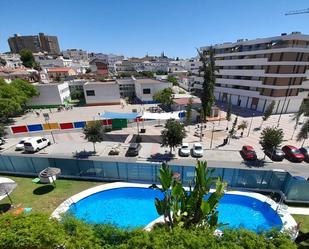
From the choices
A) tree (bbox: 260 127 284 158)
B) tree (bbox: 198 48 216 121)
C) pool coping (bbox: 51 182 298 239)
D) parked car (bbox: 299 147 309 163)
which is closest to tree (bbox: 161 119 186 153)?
pool coping (bbox: 51 182 298 239)

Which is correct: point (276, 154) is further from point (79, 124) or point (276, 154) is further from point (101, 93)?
point (101, 93)

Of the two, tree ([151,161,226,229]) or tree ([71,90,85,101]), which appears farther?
tree ([71,90,85,101])

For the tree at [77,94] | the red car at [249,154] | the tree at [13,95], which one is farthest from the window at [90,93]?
the red car at [249,154]

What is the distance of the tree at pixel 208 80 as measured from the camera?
124ft

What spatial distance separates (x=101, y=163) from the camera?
18641 millimetres

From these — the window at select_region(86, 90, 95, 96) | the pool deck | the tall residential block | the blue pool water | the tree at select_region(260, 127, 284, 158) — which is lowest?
the blue pool water

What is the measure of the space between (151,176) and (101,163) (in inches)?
221

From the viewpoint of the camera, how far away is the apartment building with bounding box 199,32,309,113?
126 ft

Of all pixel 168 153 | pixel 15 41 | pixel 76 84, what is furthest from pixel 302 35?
pixel 15 41

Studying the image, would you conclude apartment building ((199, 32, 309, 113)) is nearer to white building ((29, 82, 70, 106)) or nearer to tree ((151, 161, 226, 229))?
tree ((151, 161, 226, 229))

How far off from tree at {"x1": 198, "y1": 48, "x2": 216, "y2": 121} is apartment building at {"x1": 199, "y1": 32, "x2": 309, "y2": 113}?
6.68 meters

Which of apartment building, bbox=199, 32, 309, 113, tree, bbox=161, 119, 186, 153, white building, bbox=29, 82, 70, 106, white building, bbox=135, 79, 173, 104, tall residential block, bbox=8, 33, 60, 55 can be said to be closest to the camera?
tree, bbox=161, 119, 186, 153

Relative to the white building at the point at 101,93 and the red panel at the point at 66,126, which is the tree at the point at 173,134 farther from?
the white building at the point at 101,93

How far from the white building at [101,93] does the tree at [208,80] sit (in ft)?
103
